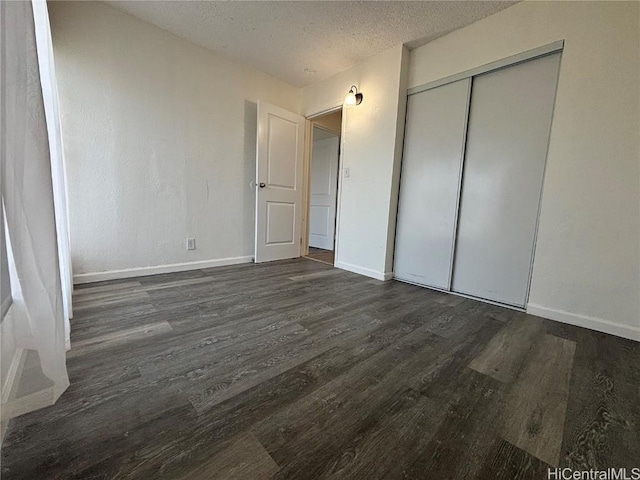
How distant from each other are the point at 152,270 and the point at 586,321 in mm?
3481

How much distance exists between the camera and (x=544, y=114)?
1.91 meters

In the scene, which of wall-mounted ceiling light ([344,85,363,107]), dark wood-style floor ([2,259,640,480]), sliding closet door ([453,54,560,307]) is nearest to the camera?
dark wood-style floor ([2,259,640,480])

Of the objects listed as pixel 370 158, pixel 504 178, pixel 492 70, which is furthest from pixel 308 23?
pixel 504 178

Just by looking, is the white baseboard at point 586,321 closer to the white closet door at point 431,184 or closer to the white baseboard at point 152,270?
the white closet door at point 431,184

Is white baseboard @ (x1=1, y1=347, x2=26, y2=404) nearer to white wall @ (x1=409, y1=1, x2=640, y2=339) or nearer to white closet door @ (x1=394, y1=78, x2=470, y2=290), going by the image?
white closet door @ (x1=394, y1=78, x2=470, y2=290)

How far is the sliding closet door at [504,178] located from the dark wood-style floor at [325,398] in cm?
43

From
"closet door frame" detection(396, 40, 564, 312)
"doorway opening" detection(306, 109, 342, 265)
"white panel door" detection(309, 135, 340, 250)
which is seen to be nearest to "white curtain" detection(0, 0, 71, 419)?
"closet door frame" detection(396, 40, 564, 312)

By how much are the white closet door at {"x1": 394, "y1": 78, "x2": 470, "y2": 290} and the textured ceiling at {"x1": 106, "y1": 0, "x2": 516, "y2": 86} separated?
0.49 metres

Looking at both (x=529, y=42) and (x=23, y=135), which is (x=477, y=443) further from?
(x=529, y=42)

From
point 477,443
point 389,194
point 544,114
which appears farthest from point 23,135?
point 544,114

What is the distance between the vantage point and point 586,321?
177cm

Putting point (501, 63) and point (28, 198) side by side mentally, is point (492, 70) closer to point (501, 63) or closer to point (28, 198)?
point (501, 63)

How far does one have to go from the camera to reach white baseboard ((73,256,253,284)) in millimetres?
2283

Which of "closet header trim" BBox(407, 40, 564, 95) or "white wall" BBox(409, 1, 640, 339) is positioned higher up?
"closet header trim" BBox(407, 40, 564, 95)
